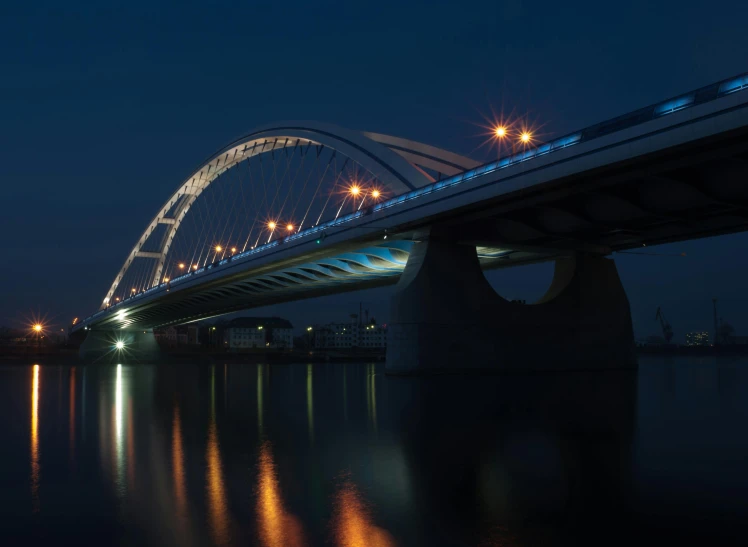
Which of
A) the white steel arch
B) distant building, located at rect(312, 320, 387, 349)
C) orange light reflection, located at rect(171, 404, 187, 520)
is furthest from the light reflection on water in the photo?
distant building, located at rect(312, 320, 387, 349)

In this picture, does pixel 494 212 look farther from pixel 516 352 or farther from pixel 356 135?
pixel 356 135

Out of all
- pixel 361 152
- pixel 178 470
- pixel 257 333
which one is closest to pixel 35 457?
pixel 178 470

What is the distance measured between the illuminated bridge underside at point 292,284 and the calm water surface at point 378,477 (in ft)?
76.1

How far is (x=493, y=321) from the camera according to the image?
104 feet

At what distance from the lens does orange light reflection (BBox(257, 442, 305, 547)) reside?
539 cm

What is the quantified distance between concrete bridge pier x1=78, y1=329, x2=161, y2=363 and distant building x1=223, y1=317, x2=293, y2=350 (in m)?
49.0

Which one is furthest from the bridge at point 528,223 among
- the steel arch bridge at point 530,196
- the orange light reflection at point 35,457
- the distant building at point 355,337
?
the distant building at point 355,337

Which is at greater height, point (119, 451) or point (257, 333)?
point (257, 333)

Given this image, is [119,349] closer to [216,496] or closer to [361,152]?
[361,152]

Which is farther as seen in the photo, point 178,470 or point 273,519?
point 178,470

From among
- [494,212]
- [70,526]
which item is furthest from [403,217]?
[70,526]

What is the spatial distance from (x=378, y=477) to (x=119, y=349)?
329 ft

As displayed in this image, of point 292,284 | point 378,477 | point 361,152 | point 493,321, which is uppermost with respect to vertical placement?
point 361,152

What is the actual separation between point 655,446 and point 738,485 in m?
2.87
